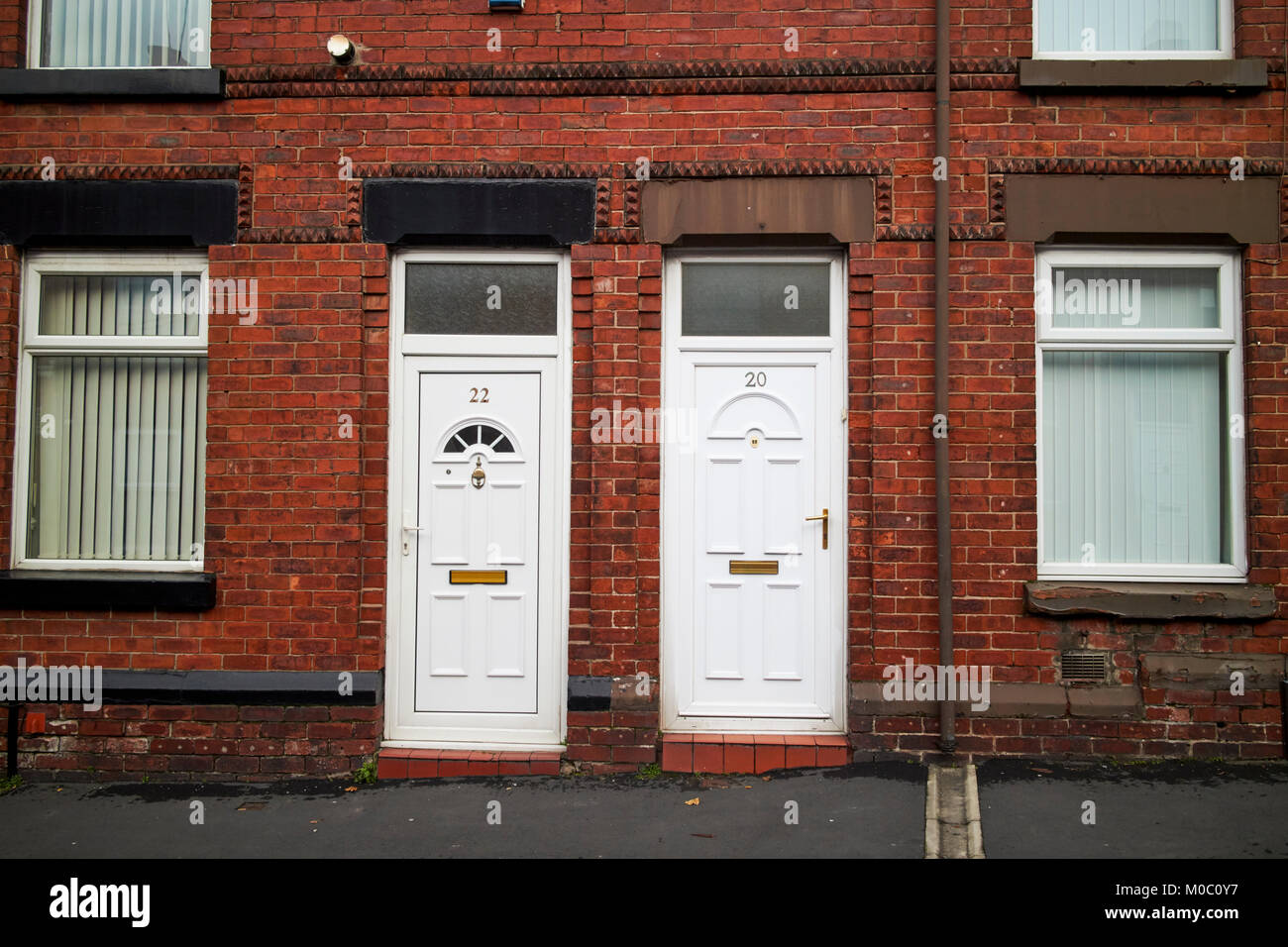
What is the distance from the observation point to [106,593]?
575 centimetres

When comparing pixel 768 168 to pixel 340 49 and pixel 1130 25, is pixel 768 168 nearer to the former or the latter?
pixel 1130 25

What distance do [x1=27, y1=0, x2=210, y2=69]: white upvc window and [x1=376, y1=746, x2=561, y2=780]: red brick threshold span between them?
13.6ft

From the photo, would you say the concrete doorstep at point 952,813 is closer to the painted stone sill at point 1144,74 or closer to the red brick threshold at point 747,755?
the red brick threshold at point 747,755

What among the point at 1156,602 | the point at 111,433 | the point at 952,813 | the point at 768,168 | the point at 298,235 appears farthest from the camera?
the point at 111,433

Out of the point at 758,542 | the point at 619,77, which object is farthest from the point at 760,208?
the point at 758,542

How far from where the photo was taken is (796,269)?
5922 mm

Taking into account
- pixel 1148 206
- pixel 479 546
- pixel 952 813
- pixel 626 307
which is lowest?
pixel 952 813

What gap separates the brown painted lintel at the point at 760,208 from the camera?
572cm

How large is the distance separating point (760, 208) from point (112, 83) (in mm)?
3680

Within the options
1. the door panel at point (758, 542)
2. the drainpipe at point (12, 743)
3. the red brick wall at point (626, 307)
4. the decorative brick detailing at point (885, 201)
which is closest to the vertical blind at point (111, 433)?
the red brick wall at point (626, 307)

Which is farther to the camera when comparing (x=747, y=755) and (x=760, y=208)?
(x=760, y=208)
